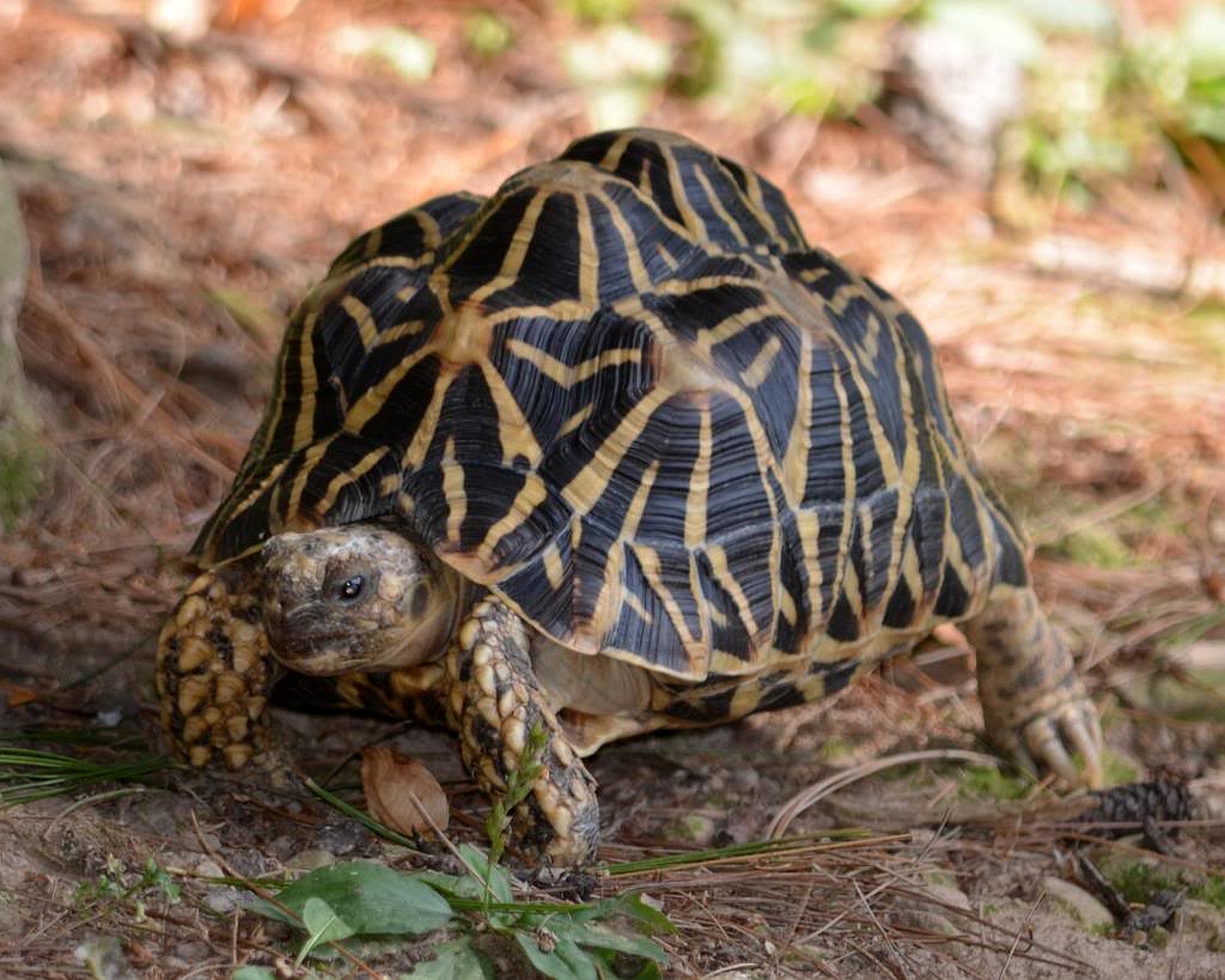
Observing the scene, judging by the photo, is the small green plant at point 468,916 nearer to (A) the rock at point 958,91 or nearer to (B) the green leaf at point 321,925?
(B) the green leaf at point 321,925

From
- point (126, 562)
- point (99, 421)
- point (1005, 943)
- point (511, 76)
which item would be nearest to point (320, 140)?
point (511, 76)

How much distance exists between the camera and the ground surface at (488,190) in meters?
2.51

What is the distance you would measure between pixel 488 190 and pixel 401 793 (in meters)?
3.75

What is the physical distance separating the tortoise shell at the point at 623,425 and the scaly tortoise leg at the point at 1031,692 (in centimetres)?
33

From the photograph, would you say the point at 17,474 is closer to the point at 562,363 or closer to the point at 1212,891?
the point at 562,363

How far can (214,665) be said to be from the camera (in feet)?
8.75

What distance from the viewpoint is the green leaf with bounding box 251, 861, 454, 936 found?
2043 mm

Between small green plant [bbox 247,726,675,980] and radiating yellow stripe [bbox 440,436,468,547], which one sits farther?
radiating yellow stripe [bbox 440,436,468,547]

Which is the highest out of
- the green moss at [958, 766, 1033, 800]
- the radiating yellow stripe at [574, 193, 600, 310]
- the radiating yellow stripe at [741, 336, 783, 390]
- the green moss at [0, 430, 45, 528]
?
the radiating yellow stripe at [574, 193, 600, 310]

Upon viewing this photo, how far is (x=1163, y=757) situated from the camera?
356 centimetres

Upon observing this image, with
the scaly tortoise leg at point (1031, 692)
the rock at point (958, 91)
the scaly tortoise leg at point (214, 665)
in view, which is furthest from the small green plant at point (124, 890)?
the rock at point (958, 91)

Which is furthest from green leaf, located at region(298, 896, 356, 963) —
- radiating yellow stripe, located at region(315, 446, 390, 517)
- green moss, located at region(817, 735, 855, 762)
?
green moss, located at region(817, 735, 855, 762)

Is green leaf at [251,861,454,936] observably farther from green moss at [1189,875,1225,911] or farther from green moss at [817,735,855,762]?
green moss at [1189,875,1225,911]

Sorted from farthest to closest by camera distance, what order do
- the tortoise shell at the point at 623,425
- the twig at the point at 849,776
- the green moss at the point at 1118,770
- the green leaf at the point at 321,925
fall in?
the green moss at the point at 1118,770 → the twig at the point at 849,776 → the tortoise shell at the point at 623,425 → the green leaf at the point at 321,925
